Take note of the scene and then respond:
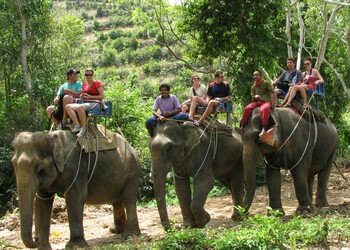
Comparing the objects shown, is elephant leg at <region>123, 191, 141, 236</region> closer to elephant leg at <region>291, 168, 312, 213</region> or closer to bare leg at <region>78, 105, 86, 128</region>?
bare leg at <region>78, 105, 86, 128</region>

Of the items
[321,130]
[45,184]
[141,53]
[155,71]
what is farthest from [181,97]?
[141,53]

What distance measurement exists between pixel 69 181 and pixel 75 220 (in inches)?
24.6

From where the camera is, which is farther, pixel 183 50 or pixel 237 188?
pixel 183 50

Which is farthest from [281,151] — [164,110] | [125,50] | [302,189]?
[125,50]

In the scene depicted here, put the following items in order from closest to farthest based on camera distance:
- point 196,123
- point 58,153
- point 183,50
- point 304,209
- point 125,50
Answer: point 58,153
point 196,123
point 304,209
point 183,50
point 125,50

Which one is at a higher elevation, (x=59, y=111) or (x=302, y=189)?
(x=59, y=111)

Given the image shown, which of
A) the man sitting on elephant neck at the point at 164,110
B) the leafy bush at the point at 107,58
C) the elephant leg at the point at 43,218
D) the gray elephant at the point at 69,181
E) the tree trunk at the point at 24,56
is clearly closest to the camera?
the gray elephant at the point at 69,181

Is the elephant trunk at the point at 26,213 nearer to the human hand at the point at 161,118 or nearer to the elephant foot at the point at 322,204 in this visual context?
the human hand at the point at 161,118

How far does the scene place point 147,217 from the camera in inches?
492

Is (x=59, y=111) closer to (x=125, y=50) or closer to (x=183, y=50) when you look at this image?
(x=183, y=50)

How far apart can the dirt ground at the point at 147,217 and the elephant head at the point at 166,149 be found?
0.67m

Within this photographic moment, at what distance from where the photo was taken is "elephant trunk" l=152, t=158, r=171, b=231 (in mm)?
9266

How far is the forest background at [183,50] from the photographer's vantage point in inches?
576

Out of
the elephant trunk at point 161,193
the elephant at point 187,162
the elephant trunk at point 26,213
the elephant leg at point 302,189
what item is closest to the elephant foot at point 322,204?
the elephant leg at point 302,189
